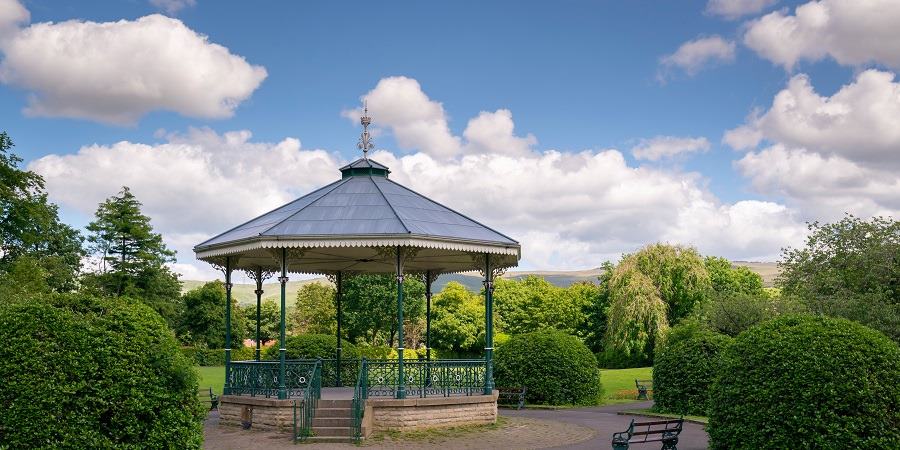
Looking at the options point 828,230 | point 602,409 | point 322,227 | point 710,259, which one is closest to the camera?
point 322,227

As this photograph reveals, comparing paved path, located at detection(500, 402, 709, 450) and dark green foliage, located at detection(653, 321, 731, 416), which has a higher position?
dark green foliage, located at detection(653, 321, 731, 416)

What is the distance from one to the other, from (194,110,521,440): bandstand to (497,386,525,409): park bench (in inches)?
258

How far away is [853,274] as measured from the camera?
31.9m

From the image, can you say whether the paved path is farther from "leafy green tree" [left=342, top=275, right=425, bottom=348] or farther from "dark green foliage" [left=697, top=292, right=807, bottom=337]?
"leafy green tree" [left=342, top=275, right=425, bottom=348]

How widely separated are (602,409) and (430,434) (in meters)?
10.9

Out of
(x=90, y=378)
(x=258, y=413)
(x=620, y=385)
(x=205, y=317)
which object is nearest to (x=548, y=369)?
(x=258, y=413)

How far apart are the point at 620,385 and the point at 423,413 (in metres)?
24.6

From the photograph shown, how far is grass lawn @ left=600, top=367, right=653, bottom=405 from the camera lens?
33375 millimetres

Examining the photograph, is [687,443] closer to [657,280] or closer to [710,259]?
[657,280]

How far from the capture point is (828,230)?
35.1m

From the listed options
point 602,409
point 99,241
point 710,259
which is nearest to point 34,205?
point 99,241

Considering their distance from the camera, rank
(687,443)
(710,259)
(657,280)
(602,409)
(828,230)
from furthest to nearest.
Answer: (710,259) → (657,280) → (828,230) → (602,409) → (687,443)

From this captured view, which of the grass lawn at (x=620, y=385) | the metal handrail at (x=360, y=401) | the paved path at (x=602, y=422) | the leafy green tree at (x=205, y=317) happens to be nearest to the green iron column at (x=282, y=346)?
the metal handrail at (x=360, y=401)

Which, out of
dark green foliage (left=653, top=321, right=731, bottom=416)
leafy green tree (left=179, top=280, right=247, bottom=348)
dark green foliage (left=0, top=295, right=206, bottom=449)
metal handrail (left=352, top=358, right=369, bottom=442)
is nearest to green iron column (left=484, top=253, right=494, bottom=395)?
metal handrail (left=352, top=358, right=369, bottom=442)
